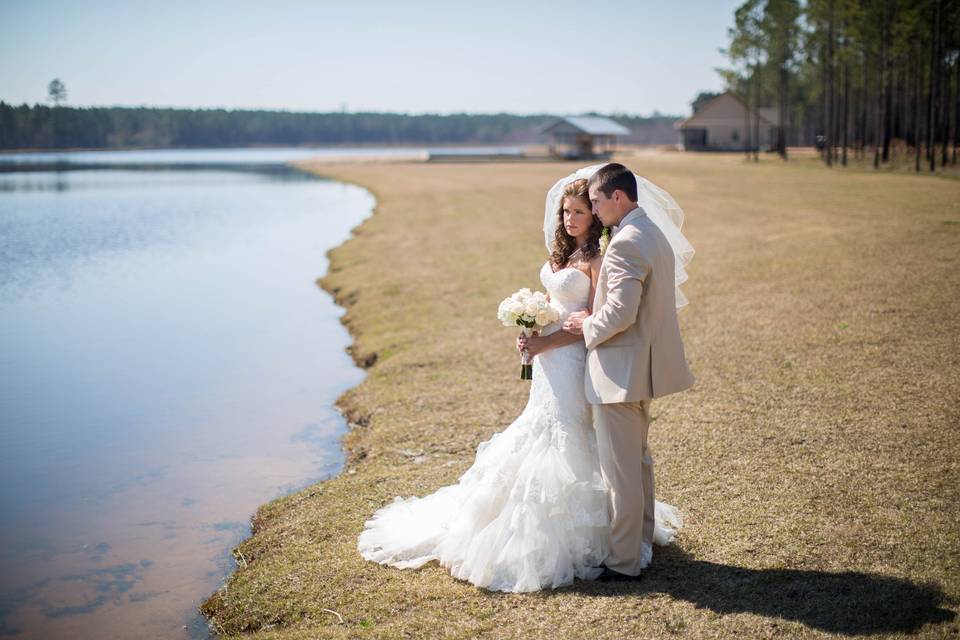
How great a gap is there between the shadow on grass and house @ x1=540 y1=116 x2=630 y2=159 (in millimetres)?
86809

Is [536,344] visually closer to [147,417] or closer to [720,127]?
[147,417]

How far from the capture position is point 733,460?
7.83 meters

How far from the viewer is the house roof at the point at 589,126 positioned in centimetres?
9138

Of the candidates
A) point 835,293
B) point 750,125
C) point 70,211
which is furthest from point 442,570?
point 750,125

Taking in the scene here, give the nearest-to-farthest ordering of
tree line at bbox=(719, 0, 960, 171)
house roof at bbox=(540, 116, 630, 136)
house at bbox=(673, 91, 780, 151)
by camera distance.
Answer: tree line at bbox=(719, 0, 960, 171)
house roof at bbox=(540, 116, 630, 136)
house at bbox=(673, 91, 780, 151)

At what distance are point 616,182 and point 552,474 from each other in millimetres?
1960

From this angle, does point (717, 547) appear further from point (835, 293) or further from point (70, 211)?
point (70, 211)

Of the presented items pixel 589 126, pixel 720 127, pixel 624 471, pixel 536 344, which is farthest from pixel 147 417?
pixel 720 127

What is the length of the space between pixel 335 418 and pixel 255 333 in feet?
20.5

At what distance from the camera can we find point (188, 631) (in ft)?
20.3

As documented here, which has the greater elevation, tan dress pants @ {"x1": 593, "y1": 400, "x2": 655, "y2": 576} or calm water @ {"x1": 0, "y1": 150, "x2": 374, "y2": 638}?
tan dress pants @ {"x1": 593, "y1": 400, "x2": 655, "y2": 576}

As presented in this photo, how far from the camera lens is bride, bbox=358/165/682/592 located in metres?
5.44

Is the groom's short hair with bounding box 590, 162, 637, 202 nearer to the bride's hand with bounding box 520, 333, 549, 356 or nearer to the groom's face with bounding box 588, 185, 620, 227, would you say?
the groom's face with bounding box 588, 185, 620, 227

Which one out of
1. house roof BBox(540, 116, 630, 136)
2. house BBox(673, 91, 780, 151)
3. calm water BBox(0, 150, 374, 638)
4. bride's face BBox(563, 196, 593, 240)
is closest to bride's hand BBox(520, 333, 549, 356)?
bride's face BBox(563, 196, 593, 240)
